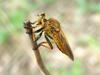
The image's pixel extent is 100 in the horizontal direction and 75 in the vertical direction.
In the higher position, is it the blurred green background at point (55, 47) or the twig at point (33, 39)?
the blurred green background at point (55, 47)

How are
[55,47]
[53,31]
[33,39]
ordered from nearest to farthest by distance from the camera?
[33,39] < [53,31] < [55,47]

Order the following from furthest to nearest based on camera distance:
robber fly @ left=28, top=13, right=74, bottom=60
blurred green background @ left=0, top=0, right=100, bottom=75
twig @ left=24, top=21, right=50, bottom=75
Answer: blurred green background @ left=0, top=0, right=100, bottom=75
robber fly @ left=28, top=13, right=74, bottom=60
twig @ left=24, top=21, right=50, bottom=75

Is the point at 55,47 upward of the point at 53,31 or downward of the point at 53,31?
upward

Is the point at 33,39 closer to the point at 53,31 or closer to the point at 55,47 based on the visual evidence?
the point at 53,31

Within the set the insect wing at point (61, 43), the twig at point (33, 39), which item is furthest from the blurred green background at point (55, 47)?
the twig at point (33, 39)

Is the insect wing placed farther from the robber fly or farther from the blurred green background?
the blurred green background

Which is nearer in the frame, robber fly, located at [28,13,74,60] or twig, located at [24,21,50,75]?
twig, located at [24,21,50,75]

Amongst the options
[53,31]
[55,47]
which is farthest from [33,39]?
[55,47]

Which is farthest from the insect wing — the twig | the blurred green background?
the blurred green background

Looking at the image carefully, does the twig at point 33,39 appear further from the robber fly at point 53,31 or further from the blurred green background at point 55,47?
the blurred green background at point 55,47

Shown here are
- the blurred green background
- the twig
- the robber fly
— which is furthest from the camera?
the blurred green background
